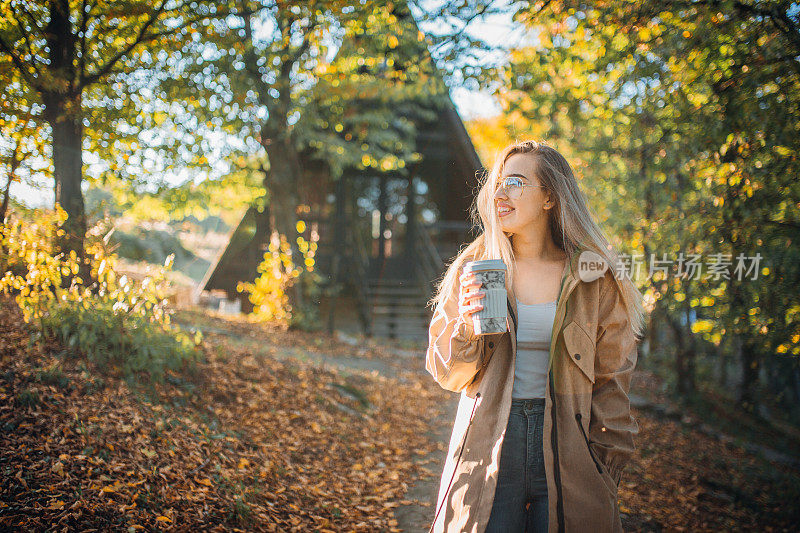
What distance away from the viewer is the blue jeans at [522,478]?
83.5 inches

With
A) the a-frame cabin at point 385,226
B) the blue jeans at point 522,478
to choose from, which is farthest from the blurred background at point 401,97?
the a-frame cabin at point 385,226

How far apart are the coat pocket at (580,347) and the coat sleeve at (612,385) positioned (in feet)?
0.32

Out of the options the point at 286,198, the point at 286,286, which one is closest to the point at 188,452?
the point at 286,286

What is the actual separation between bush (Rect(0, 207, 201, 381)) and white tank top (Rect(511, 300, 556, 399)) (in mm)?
3860

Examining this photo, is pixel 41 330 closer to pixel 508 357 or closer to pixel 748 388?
pixel 508 357

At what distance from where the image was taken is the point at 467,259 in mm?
2539

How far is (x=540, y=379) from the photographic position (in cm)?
227

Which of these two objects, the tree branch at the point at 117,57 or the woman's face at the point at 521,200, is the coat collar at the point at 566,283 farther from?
the tree branch at the point at 117,57

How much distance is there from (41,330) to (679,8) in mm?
6013

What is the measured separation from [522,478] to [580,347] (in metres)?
0.54

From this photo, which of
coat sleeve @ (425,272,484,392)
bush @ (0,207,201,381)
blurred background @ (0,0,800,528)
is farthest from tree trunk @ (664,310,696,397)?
coat sleeve @ (425,272,484,392)

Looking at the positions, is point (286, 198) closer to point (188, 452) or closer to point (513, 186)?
point (188, 452)

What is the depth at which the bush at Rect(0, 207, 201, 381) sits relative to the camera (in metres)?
4.75

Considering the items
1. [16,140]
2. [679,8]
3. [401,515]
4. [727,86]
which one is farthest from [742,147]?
[16,140]
